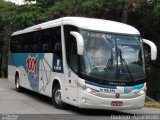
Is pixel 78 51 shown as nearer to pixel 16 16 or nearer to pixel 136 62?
pixel 136 62

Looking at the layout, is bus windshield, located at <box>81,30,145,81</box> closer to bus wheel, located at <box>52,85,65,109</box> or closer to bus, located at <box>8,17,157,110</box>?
bus, located at <box>8,17,157,110</box>

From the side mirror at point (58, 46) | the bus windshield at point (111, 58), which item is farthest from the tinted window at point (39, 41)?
the bus windshield at point (111, 58)

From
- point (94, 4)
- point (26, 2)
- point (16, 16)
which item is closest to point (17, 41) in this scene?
point (94, 4)

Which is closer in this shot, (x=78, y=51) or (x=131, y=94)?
(x=78, y=51)

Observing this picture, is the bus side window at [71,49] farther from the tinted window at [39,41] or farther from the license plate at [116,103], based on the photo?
the license plate at [116,103]

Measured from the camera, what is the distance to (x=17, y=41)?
24.2 meters

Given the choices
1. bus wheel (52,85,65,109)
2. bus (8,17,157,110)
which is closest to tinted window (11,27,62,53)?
bus (8,17,157,110)

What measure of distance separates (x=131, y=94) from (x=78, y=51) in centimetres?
237

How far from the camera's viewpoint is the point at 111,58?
1486 cm

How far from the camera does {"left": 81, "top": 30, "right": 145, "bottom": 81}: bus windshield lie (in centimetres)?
1464

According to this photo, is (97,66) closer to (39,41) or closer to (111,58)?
(111,58)

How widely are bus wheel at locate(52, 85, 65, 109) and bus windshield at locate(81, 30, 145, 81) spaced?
2.20 metres

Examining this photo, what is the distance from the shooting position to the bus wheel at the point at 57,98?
16.4 metres

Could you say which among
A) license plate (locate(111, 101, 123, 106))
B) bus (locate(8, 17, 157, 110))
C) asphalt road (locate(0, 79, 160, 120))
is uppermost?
bus (locate(8, 17, 157, 110))
